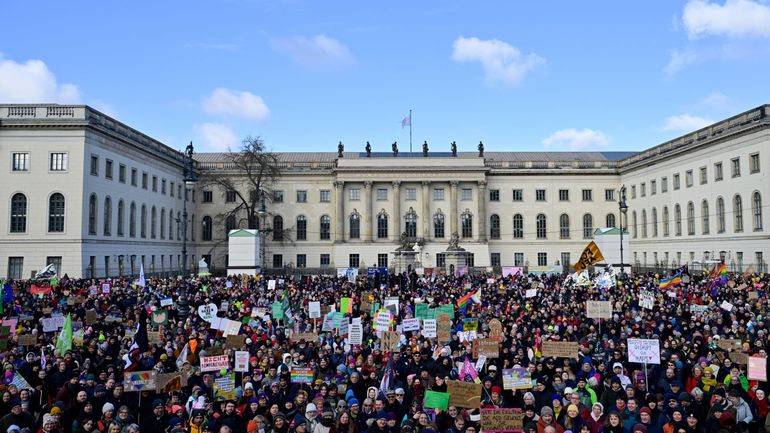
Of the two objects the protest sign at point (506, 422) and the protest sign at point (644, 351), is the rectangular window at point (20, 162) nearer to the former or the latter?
the protest sign at point (644, 351)

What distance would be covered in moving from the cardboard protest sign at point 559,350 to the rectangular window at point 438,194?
56.8m

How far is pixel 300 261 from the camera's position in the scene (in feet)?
237

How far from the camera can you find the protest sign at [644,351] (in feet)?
44.6

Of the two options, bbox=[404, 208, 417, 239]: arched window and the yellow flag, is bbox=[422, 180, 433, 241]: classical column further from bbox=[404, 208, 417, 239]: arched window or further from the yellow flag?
the yellow flag

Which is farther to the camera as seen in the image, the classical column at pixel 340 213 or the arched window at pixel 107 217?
the classical column at pixel 340 213

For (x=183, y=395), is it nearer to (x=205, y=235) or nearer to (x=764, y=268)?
(x=764, y=268)

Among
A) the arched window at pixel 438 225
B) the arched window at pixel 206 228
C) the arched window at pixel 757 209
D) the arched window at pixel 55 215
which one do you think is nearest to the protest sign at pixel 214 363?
the arched window at pixel 55 215

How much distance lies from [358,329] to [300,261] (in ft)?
181

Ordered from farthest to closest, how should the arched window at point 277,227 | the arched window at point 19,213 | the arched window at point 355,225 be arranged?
the arched window at point 277,227 < the arched window at point 355,225 < the arched window at point 19,213

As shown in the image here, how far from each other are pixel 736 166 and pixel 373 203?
36174 mm

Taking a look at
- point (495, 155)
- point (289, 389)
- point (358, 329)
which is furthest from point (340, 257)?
point (289, 389)

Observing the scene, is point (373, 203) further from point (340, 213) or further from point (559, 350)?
point (559, 350)

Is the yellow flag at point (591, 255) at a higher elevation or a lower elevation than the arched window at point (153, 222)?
lower

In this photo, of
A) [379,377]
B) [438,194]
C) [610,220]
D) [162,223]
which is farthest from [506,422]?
[610,220]
